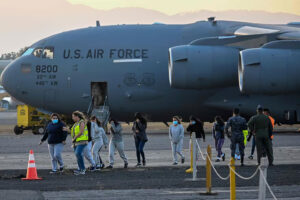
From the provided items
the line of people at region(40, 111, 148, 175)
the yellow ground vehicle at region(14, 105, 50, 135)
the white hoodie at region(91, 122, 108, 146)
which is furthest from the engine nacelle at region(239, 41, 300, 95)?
the yellow ground vehicle at region(14, 105, 50, 135)

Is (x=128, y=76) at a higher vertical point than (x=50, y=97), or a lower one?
higher

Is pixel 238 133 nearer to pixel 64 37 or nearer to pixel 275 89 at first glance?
pixel 275 89

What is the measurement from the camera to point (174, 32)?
33094 mm

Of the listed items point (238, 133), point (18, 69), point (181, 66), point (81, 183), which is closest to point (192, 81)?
point (181, 66)

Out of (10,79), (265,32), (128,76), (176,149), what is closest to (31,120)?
(10,79)

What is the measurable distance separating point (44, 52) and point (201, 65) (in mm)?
8735

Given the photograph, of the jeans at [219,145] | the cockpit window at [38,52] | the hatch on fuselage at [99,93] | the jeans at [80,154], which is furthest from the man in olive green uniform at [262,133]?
the cockpit window at [38,52]

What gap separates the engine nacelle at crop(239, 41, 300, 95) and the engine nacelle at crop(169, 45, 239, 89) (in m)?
4.03

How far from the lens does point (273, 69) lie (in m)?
24.0

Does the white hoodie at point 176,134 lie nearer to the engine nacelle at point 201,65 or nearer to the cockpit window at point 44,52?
the engine nacelle at point 201,65

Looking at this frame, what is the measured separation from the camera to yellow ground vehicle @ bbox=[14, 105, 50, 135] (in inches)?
1524

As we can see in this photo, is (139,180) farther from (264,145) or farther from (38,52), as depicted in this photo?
(38,52)

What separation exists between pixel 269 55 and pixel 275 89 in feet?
3.69

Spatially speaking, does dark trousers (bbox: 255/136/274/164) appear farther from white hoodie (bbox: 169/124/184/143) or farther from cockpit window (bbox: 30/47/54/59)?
cockpit window (bbox: 30/47/54/59)
